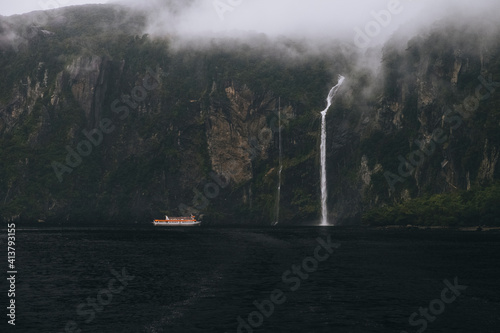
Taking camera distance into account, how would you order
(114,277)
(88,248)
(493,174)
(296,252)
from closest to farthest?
1. (114,277)
2. (296,252)
3. (88,248)
4. (493,174)

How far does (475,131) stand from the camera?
655 ft

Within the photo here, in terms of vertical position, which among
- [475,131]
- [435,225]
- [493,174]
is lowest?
[435,225]

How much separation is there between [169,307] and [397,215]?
153 m

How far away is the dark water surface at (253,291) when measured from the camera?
41094mm

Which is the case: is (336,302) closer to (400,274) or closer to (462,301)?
(462,301)

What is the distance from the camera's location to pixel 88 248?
104 meters

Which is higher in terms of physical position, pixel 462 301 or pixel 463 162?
pixel 463 162

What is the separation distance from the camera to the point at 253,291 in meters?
53.8

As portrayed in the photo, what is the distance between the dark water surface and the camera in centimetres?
4109

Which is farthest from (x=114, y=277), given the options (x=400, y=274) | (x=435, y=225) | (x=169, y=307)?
(x=435, y=225)

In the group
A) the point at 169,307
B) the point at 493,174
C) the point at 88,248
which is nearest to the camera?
the point at 169,307

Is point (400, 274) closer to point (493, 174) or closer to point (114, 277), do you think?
point (114, 277)

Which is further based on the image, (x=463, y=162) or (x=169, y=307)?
(x=463, y=162)

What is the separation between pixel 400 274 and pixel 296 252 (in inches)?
1106
